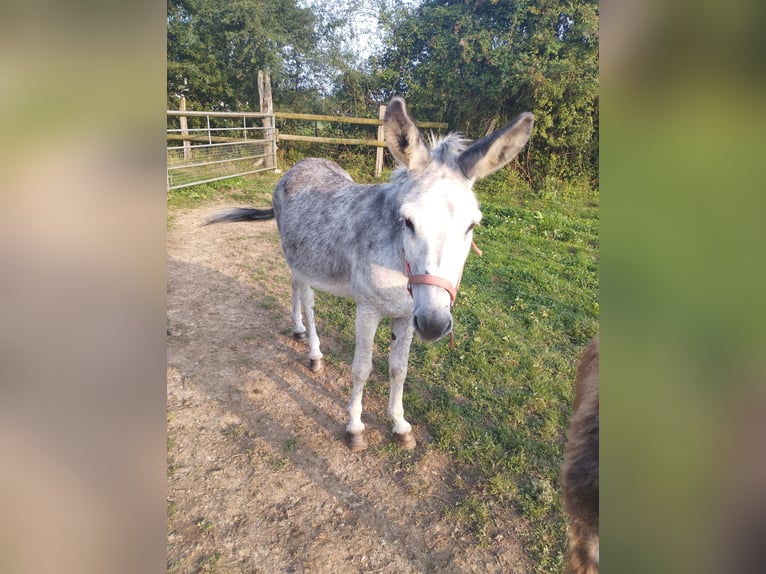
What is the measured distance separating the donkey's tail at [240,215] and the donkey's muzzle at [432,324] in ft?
9.75

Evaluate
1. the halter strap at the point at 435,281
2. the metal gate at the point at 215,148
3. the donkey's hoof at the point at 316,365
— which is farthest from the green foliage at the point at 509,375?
the metal gate at the point at 215,148

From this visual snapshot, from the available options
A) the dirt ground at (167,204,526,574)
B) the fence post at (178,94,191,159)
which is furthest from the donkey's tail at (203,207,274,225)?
the fence post at (178,94,191,159)

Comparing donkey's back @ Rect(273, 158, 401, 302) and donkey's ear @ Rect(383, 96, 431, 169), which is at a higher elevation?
donkey's ear @ Rect(383, 96, 431, 169)

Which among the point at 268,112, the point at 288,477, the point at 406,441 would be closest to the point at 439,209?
the point at 406,441

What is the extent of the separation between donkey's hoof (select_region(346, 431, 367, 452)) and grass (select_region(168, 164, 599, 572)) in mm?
182

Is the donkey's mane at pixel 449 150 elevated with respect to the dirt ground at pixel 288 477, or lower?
elevated

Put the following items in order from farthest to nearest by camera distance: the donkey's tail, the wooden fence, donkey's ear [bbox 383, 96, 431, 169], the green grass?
the wooden fence
the green grass
the donkey's tail
donkey's ear [bbox 383, 96, 431, 169]

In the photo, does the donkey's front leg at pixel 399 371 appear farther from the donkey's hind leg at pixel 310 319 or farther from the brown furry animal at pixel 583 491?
the brown furry animal at pixel 583 491

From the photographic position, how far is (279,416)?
127 inches

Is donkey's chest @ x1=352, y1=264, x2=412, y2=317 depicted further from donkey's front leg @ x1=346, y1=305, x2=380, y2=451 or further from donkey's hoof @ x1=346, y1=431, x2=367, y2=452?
donkey's hoof @ x1=346, y1=431, x2=367, y2=452

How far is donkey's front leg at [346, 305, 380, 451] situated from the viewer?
2.76 m

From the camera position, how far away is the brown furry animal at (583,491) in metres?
1.35
